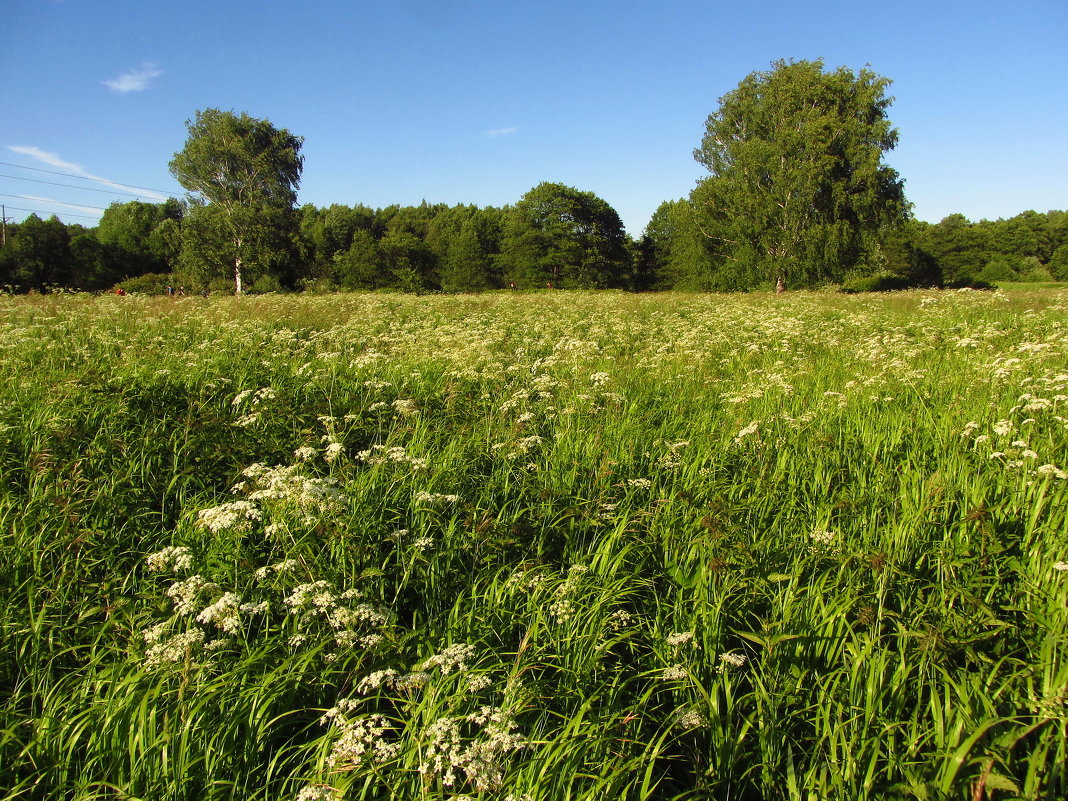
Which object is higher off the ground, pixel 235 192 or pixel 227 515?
pixel 235 192

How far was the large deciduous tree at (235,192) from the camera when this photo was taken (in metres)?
41.8

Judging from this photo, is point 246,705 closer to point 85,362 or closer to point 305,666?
point 305,666

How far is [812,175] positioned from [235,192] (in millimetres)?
41192

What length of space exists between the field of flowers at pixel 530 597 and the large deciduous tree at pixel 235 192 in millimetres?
42372

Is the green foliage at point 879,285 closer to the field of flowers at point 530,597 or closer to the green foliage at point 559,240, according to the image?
the green foliage at point 559,240

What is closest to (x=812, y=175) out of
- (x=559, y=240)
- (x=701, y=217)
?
(x=701, y=217)

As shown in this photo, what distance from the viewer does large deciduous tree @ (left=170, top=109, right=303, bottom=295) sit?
41781 millimetres

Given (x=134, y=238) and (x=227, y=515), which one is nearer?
(x=227, y=515)

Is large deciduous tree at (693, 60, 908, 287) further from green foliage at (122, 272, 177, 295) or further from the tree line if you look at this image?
green foliage at (122, 272, 177, 295)

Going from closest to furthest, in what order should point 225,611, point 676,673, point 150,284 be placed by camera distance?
1. point 676,673
2. point 225,611
3. point 150,284

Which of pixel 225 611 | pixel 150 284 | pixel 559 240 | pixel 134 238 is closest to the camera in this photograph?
pixel 225 611

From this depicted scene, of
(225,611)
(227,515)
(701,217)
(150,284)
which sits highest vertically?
(701,217)

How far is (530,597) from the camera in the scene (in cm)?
302

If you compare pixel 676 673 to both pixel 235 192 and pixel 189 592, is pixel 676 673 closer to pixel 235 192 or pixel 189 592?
pixel 189 592
